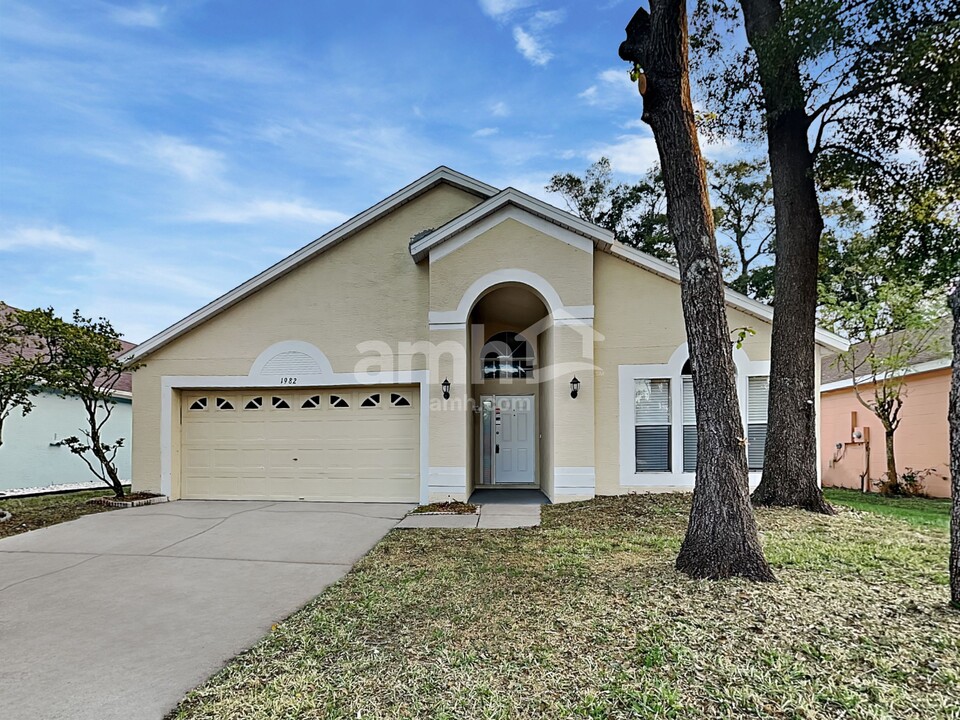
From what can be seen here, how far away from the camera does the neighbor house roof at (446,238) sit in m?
10.3

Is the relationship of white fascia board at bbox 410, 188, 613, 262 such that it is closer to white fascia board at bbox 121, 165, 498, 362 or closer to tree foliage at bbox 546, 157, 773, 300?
white fascia board at bbox 121, 165, 498, 362

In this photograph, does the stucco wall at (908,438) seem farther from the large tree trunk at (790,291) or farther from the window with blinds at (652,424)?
the window with blinds at (652,424)

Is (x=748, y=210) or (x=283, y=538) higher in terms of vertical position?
(x=748, y=210)

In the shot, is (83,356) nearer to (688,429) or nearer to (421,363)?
(421,363)

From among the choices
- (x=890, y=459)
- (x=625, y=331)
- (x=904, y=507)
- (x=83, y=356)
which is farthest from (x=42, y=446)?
(x=890, y=459)

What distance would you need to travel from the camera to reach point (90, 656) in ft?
13.2

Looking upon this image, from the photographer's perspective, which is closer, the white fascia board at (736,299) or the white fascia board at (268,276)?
the white fascia board at (736,299)

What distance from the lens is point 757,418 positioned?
1041cm

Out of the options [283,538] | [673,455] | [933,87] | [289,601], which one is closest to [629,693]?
[289,601]

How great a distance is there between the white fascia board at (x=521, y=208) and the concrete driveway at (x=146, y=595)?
5.16 meters

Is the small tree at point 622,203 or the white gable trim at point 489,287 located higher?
the small tree at point 622,203

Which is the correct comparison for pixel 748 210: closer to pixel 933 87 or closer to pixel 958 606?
pixel 933 87

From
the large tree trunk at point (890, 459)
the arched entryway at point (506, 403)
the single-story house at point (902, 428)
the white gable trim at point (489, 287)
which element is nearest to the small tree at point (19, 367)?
the white gable trim at point (489, 287)

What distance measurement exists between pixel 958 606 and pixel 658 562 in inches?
93.5
